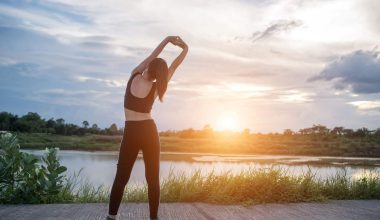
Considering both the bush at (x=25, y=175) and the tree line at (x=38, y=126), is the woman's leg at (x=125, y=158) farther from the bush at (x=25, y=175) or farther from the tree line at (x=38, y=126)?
the tree line at (x=38, y=126)

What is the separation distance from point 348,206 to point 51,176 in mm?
4135

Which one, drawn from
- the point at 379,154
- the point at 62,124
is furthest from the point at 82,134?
the point at 379,154

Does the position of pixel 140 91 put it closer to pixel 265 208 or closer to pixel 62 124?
pixel 265 208

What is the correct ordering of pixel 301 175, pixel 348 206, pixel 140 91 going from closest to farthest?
1. pixel 140 91
2. pixel 348 206
3. pixel 301 175

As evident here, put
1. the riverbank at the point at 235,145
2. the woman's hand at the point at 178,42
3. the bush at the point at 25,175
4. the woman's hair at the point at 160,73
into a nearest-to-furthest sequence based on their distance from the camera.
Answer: the woman's hair at the point at 160,73, the woman's hand at the point at 178,42, the bush at the point at 25,175, the riverbank at the point at 235,145

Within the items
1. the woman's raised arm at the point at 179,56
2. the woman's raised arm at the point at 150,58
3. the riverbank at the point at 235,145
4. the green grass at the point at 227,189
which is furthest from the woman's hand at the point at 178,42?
the riverbank at the point at 235,145

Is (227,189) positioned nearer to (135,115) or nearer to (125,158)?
(125,158)

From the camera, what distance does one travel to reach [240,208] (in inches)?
247

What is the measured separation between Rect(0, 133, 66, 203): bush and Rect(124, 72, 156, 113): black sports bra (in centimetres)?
234

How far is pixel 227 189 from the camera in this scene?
6.80 meters

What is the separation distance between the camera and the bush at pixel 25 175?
250 inches

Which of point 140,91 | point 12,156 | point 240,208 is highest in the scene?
point 140,91

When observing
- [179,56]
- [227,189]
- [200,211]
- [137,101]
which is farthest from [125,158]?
[227,189]

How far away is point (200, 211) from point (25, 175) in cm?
244
